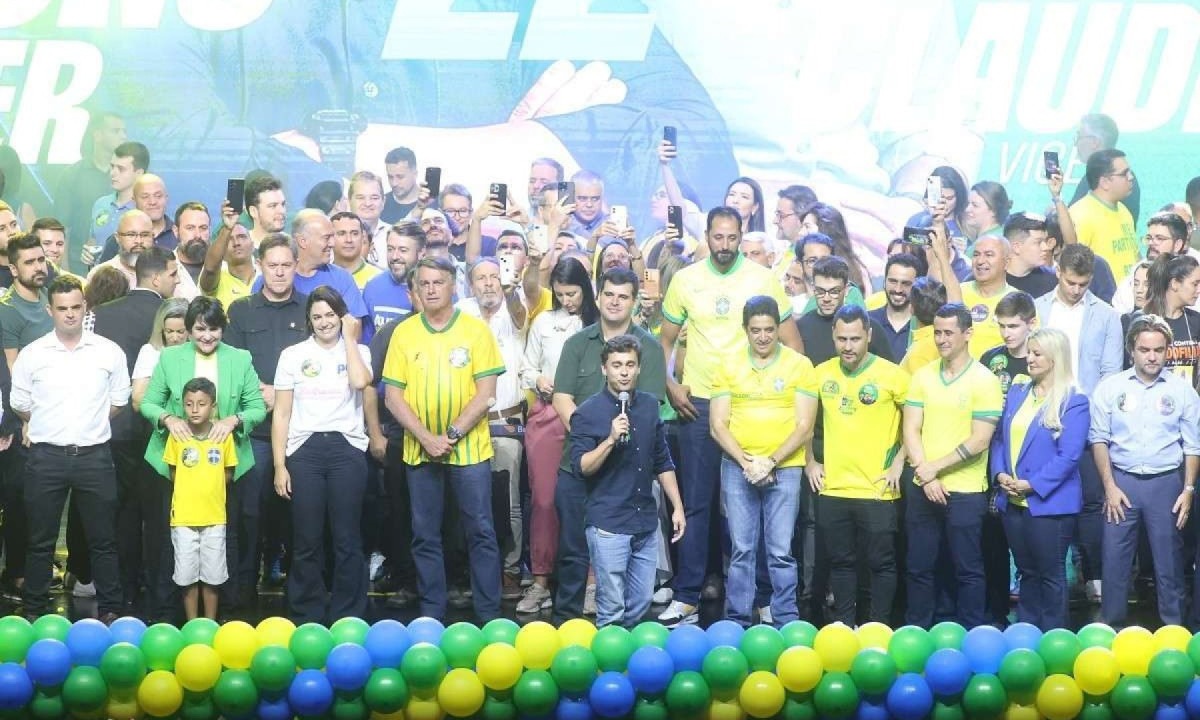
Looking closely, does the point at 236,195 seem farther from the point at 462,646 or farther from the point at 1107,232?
the point at 1107,232

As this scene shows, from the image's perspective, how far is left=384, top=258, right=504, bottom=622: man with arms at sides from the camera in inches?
315

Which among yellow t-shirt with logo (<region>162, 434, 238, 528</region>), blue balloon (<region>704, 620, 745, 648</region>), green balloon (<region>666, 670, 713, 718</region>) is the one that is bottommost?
green balloon (<region>666, 670, 713, 718</region>)

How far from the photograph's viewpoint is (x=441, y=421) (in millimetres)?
8023

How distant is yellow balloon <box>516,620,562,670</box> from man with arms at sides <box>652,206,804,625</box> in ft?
5.84

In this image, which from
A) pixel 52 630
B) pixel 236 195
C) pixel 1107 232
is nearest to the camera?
pixel 52 630

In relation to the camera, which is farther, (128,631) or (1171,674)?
(128,631)

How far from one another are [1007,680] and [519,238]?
3.63m

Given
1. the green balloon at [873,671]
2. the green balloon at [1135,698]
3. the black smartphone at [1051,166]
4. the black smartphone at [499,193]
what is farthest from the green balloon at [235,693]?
the black smartphone at [1051,166]

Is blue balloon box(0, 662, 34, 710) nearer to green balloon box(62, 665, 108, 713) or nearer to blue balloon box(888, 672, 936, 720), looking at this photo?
green balloon box(62, 665, 108, 713)

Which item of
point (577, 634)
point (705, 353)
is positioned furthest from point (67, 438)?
point (705, 353)

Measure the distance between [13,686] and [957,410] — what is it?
3920 millimetres

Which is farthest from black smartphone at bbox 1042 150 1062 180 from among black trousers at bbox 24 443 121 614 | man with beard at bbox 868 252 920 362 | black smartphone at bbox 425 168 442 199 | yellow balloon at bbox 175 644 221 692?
yellow balloon at bbox 175 644 221 692

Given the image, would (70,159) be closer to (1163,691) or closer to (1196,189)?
(1196,189)

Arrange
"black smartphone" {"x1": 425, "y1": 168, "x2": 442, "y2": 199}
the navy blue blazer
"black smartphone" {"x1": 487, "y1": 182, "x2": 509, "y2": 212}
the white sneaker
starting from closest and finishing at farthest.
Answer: the navy blue blazer → the white sneaker → "black smartphone" {"x1": 487, "y1": 182, "x2": 509, "y2": 212} → "black smartphone" {"x1": 425, "y1": 168, "x2": 442, "y2": 199}
